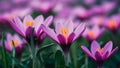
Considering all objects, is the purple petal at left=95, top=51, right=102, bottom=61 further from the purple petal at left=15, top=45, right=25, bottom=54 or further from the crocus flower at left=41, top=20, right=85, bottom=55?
the purple petal at left=15, top=45, right=25, bottom=54

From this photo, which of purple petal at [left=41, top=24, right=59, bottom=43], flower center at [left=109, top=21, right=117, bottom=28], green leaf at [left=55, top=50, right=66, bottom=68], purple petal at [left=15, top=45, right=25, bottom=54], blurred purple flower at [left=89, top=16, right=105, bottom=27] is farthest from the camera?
blurred purple flower at [left=89, top=16, right=105, bottom=27]

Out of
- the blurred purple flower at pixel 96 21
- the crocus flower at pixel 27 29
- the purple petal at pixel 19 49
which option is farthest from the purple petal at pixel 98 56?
the blurred purple flower at pixel 96 21

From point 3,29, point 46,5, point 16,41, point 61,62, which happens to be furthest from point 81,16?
point 61,62

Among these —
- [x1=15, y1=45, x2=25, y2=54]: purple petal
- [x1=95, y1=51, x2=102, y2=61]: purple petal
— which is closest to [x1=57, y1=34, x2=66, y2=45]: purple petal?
[x1=95, y1=51, x2=102, y2=61]: purple petal

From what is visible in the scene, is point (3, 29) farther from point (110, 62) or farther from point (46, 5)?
point (110, 62)

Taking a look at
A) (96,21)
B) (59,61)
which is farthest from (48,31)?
(96,21)

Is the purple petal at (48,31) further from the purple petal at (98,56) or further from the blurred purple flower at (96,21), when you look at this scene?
the blurred purple flower at (96,21)

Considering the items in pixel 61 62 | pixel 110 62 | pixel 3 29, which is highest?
pixel 61 62

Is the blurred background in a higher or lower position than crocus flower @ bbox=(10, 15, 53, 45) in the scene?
lower

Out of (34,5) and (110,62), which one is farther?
(34,5)
